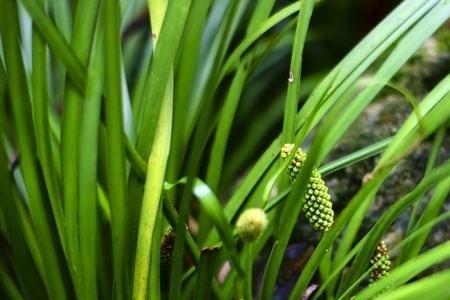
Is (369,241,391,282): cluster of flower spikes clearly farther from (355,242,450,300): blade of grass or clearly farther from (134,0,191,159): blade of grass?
(134,0,191,159): blade of grass

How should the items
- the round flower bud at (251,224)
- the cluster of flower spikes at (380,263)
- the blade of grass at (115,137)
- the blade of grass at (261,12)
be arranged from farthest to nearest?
the blade of grass at (261,12), the cluster of flower spikes at (380,263), the blade of grass at (115,137), the round flower bud at (251,224)

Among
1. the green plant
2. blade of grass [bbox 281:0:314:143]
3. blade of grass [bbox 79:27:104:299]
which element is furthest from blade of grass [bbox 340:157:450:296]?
blade of grass [bbox 79:27:104:299]

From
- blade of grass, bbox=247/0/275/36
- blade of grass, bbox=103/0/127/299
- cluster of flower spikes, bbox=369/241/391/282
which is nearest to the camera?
blade of grass, bbox=103/0/127/299

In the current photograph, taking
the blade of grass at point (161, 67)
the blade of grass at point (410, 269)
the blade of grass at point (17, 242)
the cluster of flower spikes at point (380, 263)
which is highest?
the blade of grass at point (161, 67)

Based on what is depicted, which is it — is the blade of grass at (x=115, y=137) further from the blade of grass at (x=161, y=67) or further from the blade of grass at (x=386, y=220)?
the blade of grass at (x=386, y=220)

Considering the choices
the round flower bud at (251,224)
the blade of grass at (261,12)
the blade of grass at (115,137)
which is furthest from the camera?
the blade of grass at (261,12)

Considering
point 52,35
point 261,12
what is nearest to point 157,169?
point 52,35

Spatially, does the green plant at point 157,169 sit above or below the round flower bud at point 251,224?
above

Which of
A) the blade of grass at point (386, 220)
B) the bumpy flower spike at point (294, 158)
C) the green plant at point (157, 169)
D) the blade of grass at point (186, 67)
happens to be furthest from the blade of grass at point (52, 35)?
the blade of grass at point (386, 220)
